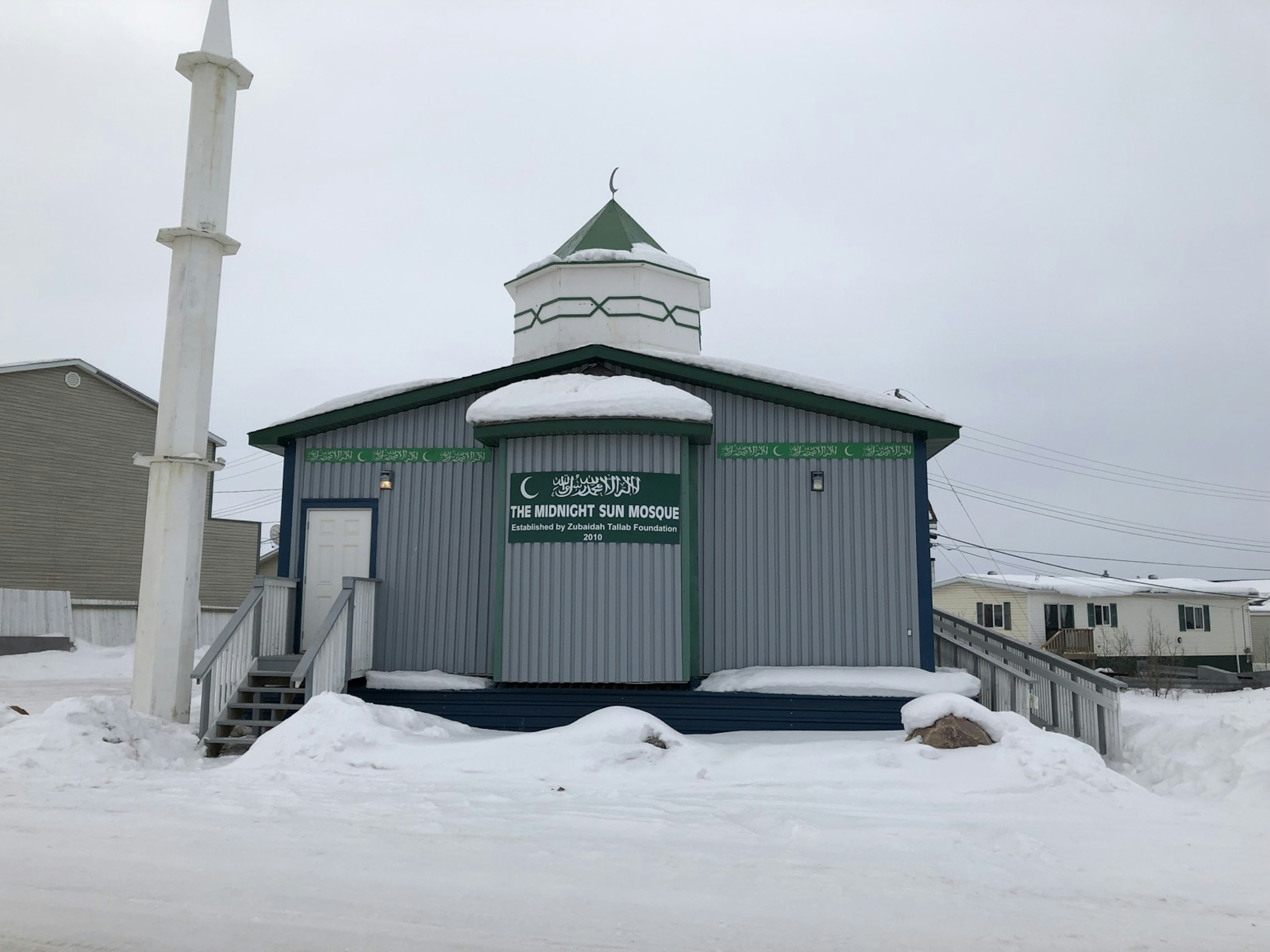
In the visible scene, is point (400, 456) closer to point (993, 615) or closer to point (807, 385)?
point (807, 385)

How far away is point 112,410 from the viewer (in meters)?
25.5

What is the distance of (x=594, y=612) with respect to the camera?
10500mm

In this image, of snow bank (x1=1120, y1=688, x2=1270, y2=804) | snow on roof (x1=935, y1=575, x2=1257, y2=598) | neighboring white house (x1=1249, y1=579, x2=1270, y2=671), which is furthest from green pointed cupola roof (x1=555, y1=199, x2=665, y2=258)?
neighboring white house (x1=1249, y1=579, x2=1270, y2=671)

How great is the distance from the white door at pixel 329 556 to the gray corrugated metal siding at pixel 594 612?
2.32 meters

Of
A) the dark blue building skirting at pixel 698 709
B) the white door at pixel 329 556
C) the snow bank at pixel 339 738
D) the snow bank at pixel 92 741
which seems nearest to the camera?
the snow bank at pixel 92 741

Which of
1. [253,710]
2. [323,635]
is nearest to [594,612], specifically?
[323,635]

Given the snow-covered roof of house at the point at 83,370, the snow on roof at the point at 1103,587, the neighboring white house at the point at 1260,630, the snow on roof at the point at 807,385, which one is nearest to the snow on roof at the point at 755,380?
the snow on roof at the point at 807,385

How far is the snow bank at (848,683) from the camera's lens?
1034cm

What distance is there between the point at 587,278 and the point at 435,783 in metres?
9.72

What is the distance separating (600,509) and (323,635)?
10.8 ft

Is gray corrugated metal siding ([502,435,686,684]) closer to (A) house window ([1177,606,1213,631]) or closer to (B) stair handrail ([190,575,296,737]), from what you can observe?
(B) stair handrail ([190,575,296,737])

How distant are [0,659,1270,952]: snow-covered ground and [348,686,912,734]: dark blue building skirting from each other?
0.92 metres

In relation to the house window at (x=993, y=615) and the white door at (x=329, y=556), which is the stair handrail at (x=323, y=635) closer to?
the white door at (x=329, y=556)

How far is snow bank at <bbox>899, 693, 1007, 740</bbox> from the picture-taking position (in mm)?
8242
